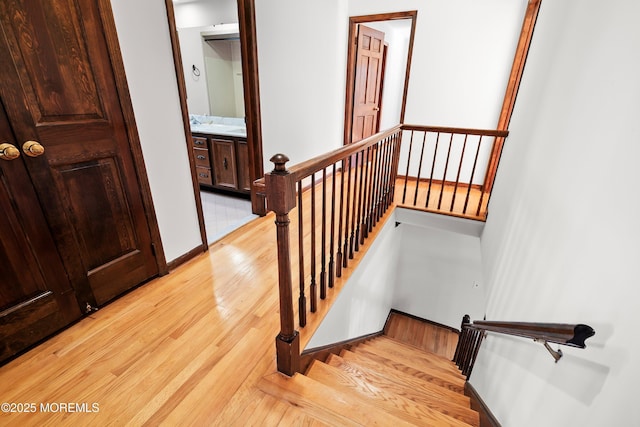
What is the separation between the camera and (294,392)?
4.13 ft

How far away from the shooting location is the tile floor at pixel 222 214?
9.02 ft

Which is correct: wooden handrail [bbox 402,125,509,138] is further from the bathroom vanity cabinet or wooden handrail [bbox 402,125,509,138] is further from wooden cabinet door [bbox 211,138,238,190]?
wooden cabinet door [bbox 211,138,238,190]

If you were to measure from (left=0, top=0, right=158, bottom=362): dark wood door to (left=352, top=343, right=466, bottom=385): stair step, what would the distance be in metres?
1.86

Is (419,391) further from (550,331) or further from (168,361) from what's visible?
(168,361)

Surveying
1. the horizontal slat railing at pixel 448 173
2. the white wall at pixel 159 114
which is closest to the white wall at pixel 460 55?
the horizontal slat railing at pixel 448 173

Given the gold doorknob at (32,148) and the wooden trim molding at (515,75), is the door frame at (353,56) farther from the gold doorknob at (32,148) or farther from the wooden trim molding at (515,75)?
the gold doorknob at (32,148)

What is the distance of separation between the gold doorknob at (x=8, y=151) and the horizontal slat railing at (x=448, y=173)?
2830 mm

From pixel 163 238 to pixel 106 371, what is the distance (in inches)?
33.5

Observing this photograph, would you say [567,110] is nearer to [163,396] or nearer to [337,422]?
[337,422]

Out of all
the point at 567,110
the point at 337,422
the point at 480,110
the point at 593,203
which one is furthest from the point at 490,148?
the point at 337,422

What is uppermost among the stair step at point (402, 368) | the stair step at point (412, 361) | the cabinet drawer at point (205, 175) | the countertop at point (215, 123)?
the countertop at point (215, 123)

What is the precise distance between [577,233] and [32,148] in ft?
7.27

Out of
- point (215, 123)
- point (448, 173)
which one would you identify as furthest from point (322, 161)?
point (215, 123)

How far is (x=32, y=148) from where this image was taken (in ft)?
4.23
